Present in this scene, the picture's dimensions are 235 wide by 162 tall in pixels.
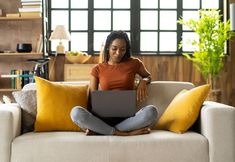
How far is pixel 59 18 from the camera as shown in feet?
18.1

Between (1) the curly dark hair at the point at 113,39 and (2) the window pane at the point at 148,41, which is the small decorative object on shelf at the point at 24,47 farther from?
(1) the curly dark hair at the point at 113,39

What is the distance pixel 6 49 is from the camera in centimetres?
525

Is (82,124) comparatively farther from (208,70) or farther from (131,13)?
(131,13)

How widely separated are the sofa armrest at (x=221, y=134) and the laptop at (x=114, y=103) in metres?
0.52

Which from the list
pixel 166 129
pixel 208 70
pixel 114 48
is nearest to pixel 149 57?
pixel 208 70

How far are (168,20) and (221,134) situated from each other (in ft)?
10.6

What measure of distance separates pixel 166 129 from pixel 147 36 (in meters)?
2.90

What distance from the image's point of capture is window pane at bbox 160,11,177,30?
5.55 meters

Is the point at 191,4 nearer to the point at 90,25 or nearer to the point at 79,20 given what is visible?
the point at 90,25

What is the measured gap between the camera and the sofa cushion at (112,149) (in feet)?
8.16

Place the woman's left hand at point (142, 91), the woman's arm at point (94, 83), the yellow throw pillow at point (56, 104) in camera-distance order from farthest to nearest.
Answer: the woman's arm at point (94, 83)
the woman's left hand at point (142, 91)
the yellow throw pillow at point (56, 104)

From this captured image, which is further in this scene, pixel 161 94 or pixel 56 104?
pixel 161 94

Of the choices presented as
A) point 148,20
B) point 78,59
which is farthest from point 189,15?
point 78,59

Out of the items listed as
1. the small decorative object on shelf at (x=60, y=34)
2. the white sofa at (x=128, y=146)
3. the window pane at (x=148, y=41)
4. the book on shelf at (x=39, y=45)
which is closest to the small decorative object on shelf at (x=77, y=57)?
the small decorative object on shelf at (x=60, y=34)
